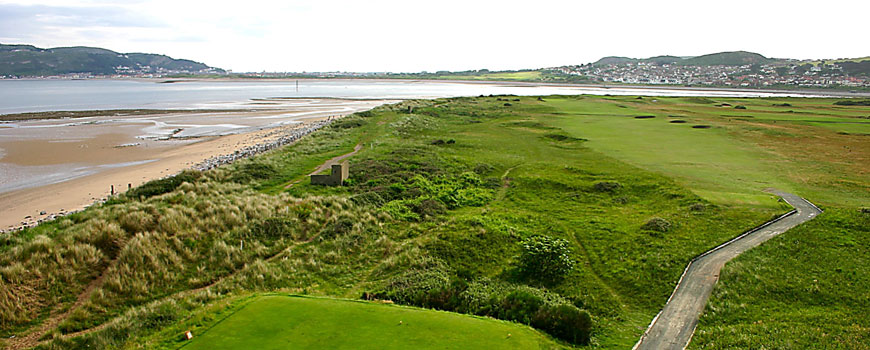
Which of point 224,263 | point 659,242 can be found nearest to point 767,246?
point 659,242

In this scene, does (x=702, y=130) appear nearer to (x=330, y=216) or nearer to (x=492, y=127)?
(x=492, y=127)

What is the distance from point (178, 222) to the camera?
17938mm

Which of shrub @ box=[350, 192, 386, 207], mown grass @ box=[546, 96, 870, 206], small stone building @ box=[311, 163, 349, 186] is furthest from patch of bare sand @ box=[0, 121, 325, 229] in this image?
mown grass @ box=[546, 96, 870, 206]

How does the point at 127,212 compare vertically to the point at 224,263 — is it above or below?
above

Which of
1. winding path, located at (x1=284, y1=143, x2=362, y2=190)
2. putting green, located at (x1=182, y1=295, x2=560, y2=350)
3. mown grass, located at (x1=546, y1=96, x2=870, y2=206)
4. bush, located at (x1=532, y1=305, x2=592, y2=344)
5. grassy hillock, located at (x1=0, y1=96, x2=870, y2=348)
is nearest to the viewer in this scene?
putting green, located at (x1=182, y1=295, x2=560, y2=350)

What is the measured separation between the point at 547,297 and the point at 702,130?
4879 centimetres

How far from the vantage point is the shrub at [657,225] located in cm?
1927

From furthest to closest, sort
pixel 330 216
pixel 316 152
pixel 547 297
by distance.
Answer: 1. pixel 316 152
2. pixel 330 216
3. pixel 547 297

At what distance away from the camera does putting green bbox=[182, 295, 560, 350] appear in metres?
9.12

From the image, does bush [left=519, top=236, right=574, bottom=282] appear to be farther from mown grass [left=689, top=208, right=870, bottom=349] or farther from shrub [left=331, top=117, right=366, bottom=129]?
shrub [left=331, top=117, right=366, bottom=129]

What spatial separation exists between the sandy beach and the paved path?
28218 millimetres

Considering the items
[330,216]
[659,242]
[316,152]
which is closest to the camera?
[659,242]

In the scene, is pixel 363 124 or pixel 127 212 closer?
pixel 127 212

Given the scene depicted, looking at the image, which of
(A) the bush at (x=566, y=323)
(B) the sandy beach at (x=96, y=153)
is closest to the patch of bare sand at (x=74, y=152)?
(B) the sandy beach at (x=96, y=153)
